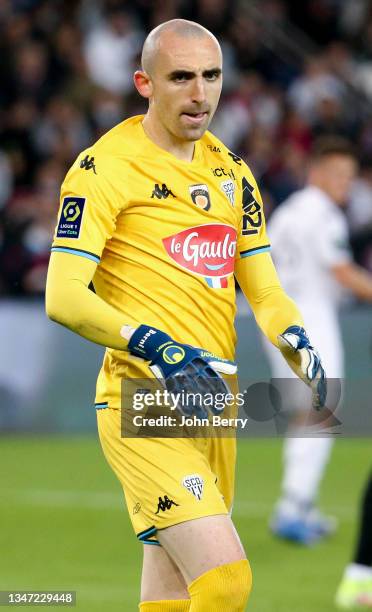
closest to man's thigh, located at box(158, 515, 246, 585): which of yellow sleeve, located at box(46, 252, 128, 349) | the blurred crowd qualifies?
yellow sleeve, located at box(46, 252, 128, 349)

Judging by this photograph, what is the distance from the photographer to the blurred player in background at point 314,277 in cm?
846

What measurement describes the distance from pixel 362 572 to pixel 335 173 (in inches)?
121

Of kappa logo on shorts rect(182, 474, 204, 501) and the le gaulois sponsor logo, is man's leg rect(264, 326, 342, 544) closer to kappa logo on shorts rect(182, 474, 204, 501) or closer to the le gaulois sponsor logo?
the le gaulois sponsor logo

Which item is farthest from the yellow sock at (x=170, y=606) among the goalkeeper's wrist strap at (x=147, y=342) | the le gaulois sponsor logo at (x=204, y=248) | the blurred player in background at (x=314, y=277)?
the blurred player in background at (x=314, y=277)

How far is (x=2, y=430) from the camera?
12.0 metres

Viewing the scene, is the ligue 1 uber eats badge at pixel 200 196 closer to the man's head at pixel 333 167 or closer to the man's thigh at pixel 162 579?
the man's thigh at pixel 162 579

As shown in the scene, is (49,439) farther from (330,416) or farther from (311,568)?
(330,416)

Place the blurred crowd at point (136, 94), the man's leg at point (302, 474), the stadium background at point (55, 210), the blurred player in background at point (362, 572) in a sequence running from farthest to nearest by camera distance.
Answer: the blurred crowd at point (136, 94), the man's leg at point (302, 474), the stadium background at point (55, 210), the blurred player in background at point (362, 572)

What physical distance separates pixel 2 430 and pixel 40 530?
3352 millimetres

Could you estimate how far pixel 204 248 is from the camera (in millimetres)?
4641

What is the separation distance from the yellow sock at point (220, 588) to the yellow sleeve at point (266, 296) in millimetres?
861

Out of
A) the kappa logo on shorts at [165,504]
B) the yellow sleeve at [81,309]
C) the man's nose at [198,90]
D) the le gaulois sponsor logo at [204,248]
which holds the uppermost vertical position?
the man's nose at [198,90]

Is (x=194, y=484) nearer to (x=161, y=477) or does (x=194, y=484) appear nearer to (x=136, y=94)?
(x=161, y=477)

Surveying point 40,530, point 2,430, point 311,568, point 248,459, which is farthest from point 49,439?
point 311,568
